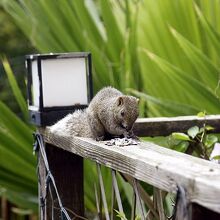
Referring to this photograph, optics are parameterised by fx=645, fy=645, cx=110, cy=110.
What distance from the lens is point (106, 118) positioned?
61.9 inches

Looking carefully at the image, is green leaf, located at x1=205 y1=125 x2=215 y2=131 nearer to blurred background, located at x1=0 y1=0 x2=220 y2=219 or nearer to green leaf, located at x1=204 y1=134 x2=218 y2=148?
green leaf, located at x1=204 y1=134 x2=218 y2=148

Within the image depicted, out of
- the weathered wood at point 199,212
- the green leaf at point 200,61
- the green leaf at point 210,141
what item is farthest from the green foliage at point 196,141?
the weathered wood at point 199,212

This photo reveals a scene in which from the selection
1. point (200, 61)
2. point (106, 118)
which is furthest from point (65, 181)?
point (200, 61)

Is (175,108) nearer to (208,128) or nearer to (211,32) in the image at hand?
(211,32)

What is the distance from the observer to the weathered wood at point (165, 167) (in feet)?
2.84

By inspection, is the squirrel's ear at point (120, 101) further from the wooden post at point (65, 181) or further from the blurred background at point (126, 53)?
the blurred background at point (126, 53)

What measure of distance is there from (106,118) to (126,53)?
1.08 meters

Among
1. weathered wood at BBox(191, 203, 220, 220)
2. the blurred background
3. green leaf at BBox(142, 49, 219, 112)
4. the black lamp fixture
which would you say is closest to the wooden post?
the black lamp fixture

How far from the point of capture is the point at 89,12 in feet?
9.66

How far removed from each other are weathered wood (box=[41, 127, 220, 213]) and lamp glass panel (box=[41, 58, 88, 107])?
45 cm

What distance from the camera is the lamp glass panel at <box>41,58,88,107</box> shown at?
1.87m

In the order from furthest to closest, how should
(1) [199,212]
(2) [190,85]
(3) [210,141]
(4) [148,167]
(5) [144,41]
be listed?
(5) [144,41] → (2) [190,85] → (3) [210,141] → (4) [148,167] → (1) [199,212]

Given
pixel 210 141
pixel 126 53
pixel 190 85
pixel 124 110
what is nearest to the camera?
pixel 124 110

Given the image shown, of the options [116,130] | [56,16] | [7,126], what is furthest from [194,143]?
[56,16]
